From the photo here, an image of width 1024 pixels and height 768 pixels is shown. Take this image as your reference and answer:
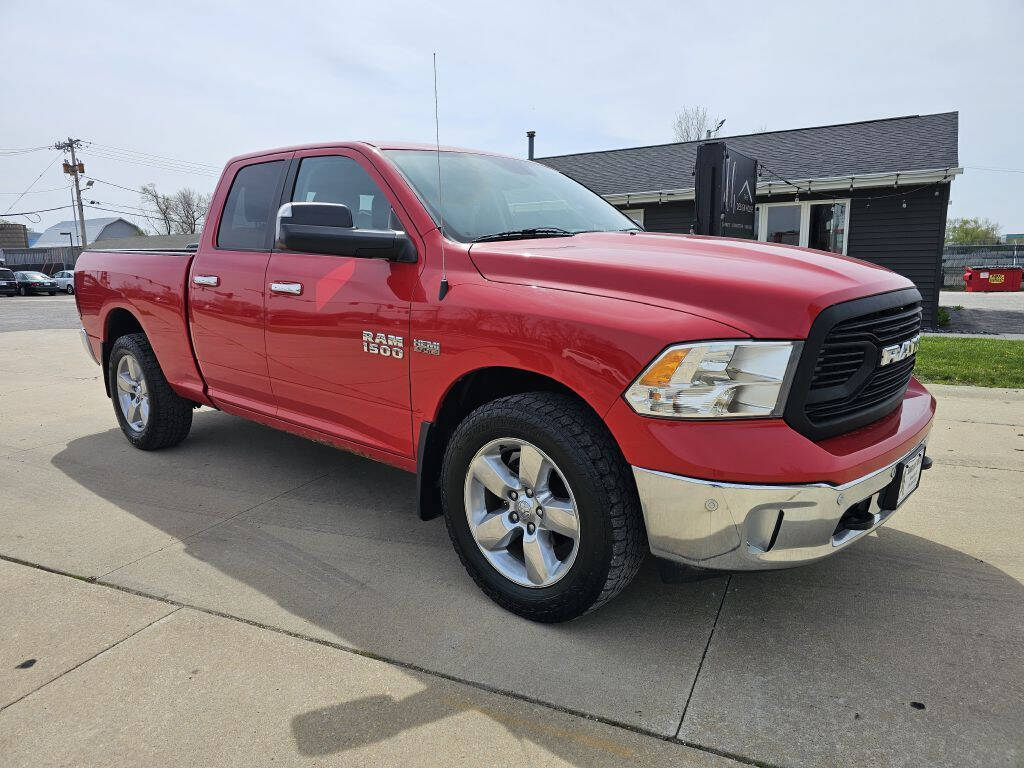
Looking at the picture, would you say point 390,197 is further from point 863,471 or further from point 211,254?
point 863,471

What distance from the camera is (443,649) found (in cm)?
247

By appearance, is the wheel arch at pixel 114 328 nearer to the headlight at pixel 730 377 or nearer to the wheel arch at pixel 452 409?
the wheel arch at pixel 452 409

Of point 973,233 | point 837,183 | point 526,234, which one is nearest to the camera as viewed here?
point 526,234

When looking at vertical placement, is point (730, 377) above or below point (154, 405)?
above

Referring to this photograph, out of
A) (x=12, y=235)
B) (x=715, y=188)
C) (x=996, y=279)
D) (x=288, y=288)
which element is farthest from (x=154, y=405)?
(x=12, y=235)

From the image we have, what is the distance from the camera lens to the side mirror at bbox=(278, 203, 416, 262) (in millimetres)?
2684

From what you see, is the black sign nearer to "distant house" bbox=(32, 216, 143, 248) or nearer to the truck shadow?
the truck shadow

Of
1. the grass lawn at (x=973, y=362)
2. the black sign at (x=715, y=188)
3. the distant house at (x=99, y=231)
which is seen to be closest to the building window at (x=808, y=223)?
the grass lawn at (x=973, y=362)

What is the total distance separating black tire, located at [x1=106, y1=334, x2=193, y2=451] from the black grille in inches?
158

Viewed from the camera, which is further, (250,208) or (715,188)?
(715,188)

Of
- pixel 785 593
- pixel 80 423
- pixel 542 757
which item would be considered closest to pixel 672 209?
pixel 80 423

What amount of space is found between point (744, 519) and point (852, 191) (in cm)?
1375

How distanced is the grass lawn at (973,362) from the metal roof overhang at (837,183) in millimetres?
3891

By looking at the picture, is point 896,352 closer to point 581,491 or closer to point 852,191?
point 581,491
